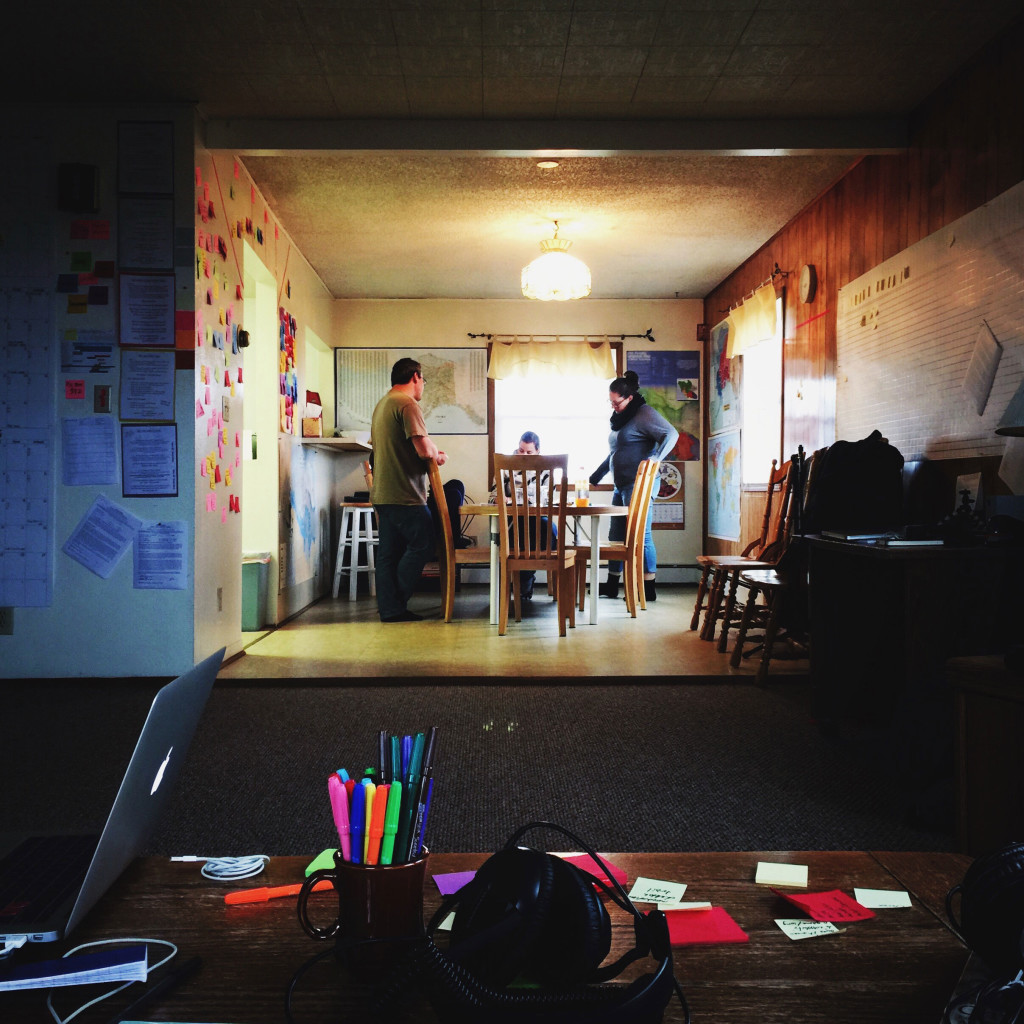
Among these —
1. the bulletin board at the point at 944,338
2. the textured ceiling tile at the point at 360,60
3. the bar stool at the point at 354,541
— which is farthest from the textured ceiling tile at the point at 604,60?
the bar stool at the point at 354,541

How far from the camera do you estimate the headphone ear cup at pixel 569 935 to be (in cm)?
56

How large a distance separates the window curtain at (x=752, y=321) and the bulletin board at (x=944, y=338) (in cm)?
131

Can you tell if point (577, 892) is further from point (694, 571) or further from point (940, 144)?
point (694, 571)

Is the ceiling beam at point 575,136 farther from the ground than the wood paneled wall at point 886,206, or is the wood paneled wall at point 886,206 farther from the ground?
the ceiling beam at point 575,136

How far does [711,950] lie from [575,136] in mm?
3839

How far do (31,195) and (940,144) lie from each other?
371cm

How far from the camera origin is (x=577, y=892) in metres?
0.58

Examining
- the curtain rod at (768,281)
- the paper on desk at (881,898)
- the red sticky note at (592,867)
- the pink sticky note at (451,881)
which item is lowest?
the red sticky note at (592,867)

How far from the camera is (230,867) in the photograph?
0.81 meters

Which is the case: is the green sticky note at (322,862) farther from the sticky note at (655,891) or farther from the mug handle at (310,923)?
the sticky note at (655,891)

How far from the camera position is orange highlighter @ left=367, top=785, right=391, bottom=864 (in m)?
0.64

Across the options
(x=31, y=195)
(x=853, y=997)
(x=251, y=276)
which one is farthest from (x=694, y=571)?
(x=853, y=997)

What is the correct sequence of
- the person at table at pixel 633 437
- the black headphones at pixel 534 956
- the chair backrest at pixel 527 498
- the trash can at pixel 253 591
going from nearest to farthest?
the black headphones at pixel 534 956, the chair backrest at pixel 527 498, the trash can at pixel 253 591, the person at table at pixel 633 437

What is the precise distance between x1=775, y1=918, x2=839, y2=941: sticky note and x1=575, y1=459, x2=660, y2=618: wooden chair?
4.68m
